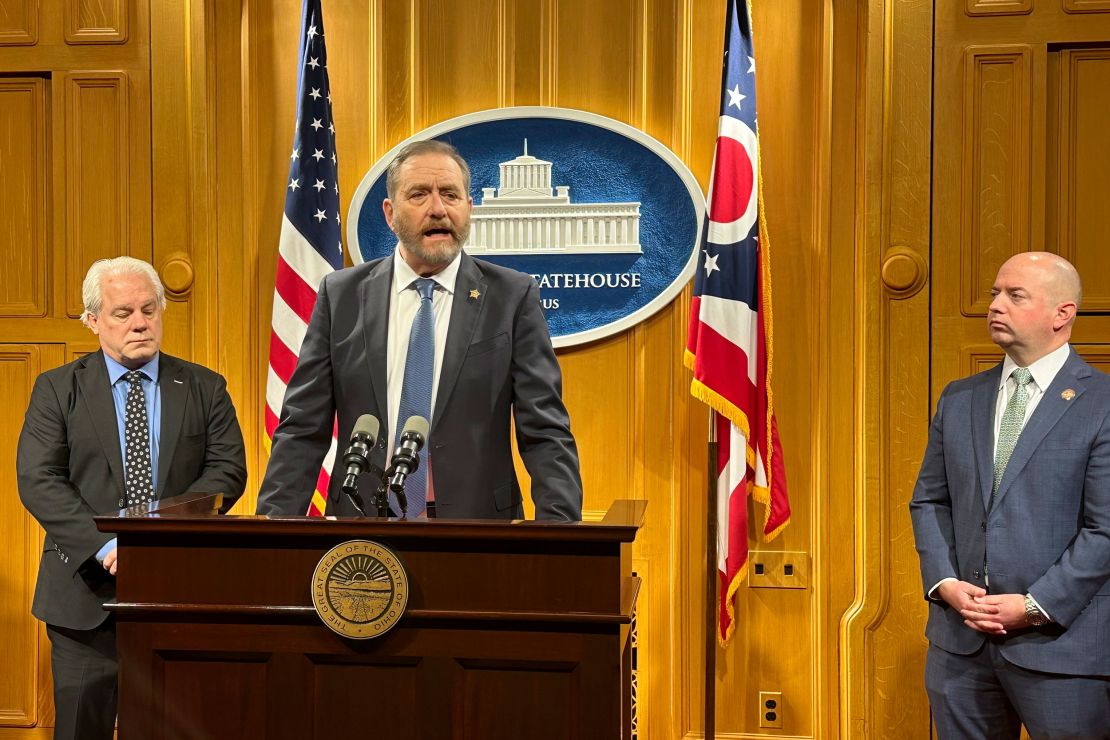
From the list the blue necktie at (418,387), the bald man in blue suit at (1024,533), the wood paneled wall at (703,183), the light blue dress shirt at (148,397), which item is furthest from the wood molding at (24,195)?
the bald man in blue suit at (1024,533)

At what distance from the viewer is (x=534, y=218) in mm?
4066

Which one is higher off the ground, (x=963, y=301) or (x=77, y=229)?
(x=77, y=229)

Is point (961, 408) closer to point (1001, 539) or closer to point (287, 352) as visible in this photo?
point (1001, 539)

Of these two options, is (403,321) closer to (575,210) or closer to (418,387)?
(418,387)

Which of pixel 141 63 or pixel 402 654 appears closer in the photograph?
pixel 402 654

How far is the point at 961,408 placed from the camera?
10.2 ft

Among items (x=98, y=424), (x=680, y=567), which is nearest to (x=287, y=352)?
(x=98, y=424)

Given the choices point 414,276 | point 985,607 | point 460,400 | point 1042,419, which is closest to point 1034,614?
point 985,607

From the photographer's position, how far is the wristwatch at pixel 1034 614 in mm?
2787

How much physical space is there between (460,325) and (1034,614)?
173 centimetres

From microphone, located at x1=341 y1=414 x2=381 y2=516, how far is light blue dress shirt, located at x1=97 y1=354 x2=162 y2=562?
4.41 feet

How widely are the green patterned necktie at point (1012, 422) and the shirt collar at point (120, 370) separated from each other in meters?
2.52

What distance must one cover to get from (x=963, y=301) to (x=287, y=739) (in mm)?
→ 2892

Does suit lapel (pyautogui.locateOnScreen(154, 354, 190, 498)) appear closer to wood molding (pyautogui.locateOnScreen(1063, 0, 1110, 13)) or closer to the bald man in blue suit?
the bald man in blue suit
